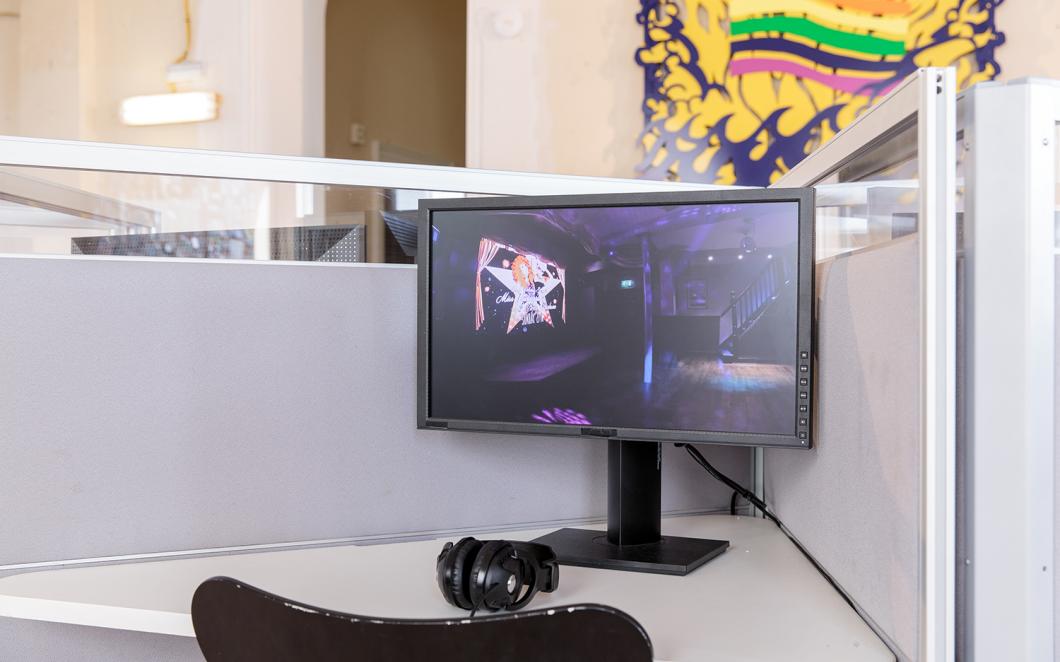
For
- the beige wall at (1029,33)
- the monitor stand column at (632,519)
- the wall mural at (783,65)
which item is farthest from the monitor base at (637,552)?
the beige wall at (1029,33)

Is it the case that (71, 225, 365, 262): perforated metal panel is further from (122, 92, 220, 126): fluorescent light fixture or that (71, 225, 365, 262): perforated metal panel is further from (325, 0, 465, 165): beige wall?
(325, 0, 465, 165): beige wall

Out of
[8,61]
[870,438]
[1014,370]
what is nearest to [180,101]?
[8,61]

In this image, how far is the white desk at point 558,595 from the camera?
0.86 meters

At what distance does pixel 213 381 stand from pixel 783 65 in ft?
6.93

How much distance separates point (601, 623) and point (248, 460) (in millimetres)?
734

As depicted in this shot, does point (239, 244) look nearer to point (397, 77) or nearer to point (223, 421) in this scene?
point (223, 421)

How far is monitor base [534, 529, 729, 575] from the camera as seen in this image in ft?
3.58

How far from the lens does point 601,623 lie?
2.16ft

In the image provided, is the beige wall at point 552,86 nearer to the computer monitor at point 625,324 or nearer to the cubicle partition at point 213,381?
the cubicle partition at point 213,381

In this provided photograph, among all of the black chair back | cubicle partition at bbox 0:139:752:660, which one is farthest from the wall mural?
the black chair back

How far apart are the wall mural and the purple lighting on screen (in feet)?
5.82

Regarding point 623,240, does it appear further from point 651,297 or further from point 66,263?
point 66,263

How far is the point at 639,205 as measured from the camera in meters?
1.13

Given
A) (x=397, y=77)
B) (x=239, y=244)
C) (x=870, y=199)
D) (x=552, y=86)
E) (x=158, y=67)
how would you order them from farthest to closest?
(x=397, y=77)
(x=158, y=67)
(x=552, y=86)
(x=239, y=244)
(x=870, y=199)
